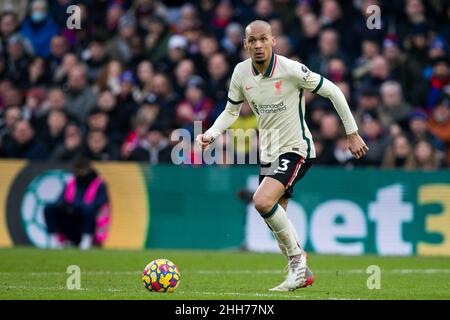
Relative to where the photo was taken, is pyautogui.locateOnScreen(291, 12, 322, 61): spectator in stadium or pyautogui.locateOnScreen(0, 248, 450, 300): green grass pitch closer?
pyautogui.locateOnScreen(0, 248, 450, 300): green grass pitch

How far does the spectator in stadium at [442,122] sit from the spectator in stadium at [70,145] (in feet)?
19.9

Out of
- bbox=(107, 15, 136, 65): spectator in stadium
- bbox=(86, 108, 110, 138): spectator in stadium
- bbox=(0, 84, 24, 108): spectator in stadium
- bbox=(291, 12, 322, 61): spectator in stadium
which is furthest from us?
bbox=(107, 15, 136, 65): spectator in stadium

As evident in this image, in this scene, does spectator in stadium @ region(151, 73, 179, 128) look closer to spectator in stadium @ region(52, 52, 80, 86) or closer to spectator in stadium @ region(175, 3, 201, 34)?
spectator in stadium @ region(175, 3, 201, 34)

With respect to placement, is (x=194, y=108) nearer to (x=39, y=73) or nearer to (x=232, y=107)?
(x=39, y=73)

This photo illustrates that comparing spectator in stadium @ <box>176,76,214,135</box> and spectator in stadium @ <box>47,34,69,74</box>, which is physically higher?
spectator in stadium @ <box>47,34,69,74</box>

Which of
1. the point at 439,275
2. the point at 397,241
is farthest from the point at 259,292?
the point at 397,241

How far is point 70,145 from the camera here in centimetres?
1897

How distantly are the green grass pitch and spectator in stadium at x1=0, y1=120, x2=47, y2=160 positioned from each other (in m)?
2.75

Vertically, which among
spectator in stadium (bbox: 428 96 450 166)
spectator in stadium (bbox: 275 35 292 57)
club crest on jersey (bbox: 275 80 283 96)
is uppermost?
spectator in stadium (bbox: 275 35 292 57)

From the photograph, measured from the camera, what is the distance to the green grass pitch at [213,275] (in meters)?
10.1

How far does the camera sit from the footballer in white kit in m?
10.7

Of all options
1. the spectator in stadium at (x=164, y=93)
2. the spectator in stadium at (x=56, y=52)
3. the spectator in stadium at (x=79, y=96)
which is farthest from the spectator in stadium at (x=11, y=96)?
the spectator in stadium at (x=164, y=93)

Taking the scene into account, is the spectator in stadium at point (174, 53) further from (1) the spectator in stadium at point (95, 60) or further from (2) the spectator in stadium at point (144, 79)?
(1) the spectator in stadium at point (95, 60)

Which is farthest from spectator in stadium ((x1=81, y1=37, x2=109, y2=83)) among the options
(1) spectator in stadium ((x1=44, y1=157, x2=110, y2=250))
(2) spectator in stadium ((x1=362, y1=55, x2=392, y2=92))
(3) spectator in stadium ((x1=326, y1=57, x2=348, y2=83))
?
(2) spectator in stadium ((x1=362, y1=55, x2=392, y2=92))
